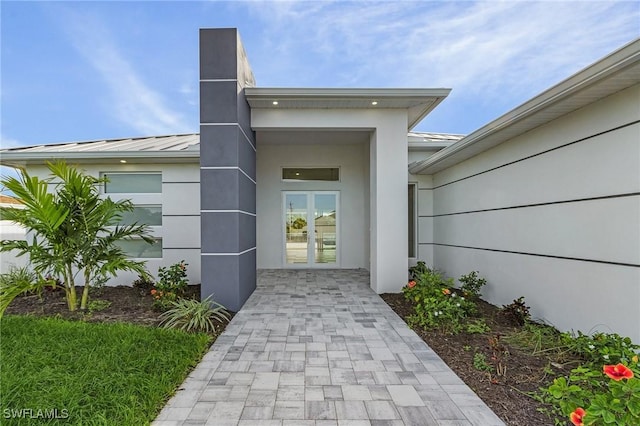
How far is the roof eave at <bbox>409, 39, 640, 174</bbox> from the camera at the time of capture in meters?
2.46

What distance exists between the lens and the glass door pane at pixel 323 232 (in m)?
9.00

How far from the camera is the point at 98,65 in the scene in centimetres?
836

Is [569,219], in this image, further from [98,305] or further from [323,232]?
[98,305]

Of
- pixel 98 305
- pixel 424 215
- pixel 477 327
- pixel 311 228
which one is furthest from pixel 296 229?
pixel 477 327

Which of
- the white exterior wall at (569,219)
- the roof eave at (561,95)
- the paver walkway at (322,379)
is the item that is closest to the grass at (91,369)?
the paver walkway at (322,379)

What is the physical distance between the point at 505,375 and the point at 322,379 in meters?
1.61

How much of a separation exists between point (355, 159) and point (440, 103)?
11.6 ft

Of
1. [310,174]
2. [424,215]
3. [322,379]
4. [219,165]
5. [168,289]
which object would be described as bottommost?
[322,379]

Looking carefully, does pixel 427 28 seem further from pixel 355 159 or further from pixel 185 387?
pixel 185 387

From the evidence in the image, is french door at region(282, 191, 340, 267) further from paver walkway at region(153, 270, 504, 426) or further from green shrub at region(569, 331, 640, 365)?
green shrub at region(569, 331, 640, 365)

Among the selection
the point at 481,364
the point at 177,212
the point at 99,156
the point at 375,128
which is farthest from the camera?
the point at 177,212

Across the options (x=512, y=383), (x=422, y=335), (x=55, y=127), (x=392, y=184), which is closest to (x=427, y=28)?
(x=392, y=184)

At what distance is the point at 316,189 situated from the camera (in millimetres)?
9008

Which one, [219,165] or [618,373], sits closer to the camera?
[618,373]
